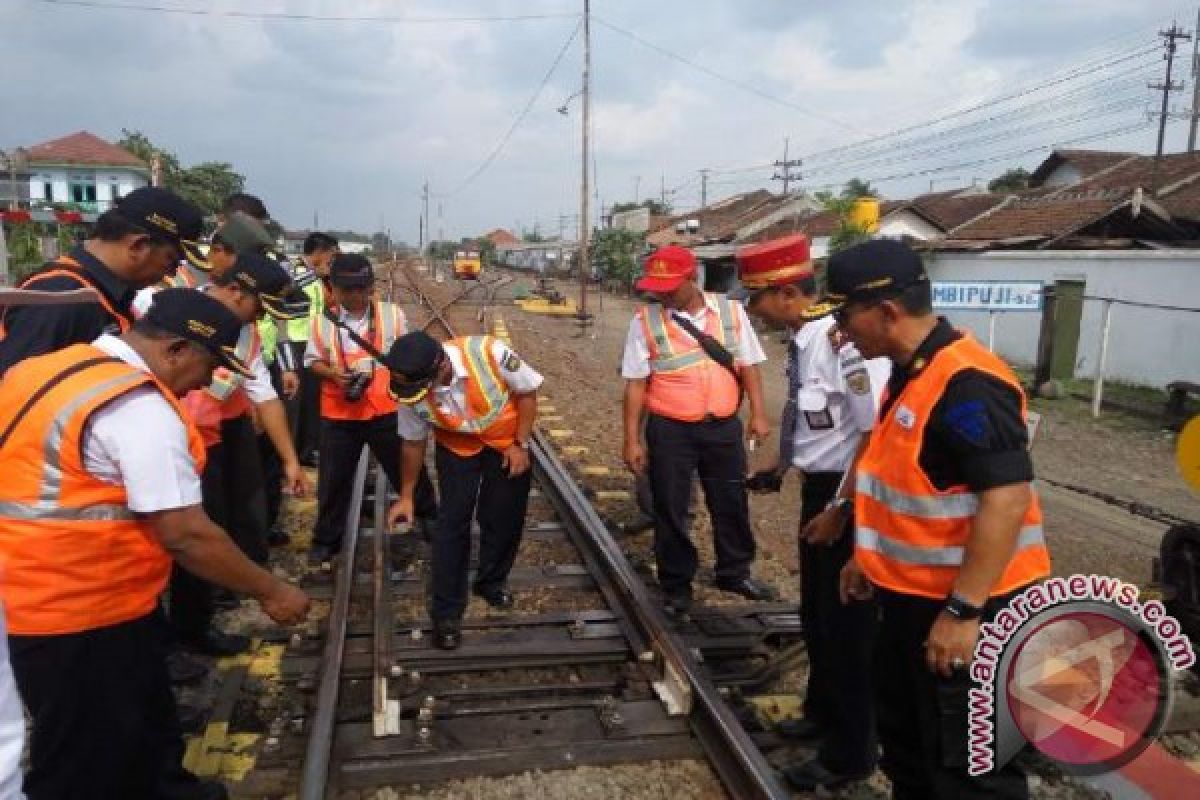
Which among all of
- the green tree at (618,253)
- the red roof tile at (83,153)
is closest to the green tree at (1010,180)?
the green tree at (618,253)

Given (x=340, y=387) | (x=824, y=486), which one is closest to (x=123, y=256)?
(x=340, y=387)

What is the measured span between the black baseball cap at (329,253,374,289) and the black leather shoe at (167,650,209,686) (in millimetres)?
2403

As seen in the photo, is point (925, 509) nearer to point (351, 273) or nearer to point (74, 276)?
point (74, 276)

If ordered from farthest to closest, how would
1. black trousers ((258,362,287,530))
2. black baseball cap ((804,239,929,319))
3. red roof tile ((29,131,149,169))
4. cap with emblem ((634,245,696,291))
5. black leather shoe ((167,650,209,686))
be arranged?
red roof tile ((29,131,149,169)) → black trousers ((258,362,287,530)) → cap with emblem ((634,245,696,291)) → black leather shoe ((167,650,209,686)) → black baseball cap ((804,239,929,319))

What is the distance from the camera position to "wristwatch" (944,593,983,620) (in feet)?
7.30

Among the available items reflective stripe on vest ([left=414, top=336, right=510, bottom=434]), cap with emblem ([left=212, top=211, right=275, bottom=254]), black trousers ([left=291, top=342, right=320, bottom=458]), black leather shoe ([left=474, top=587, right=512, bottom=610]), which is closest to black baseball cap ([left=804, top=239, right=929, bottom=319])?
reflective stripe on vest ([left=414, top=336, right=510, bottom=434])

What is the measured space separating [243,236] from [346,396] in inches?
47.8

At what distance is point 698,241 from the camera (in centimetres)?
4172

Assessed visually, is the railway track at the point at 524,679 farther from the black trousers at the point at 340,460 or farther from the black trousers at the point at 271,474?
the black trousers at the point at 271,474

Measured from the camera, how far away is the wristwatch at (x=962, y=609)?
2.23 m

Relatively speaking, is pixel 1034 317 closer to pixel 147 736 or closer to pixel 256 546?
pixel 256 546

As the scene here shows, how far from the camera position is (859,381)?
3322 millimetres

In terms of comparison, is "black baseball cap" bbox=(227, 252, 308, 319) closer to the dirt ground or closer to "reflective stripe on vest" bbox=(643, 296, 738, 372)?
"reflective stripe on vest" bbox=(643, 296, 738, 372)

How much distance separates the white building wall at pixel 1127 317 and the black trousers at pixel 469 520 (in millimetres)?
10470
